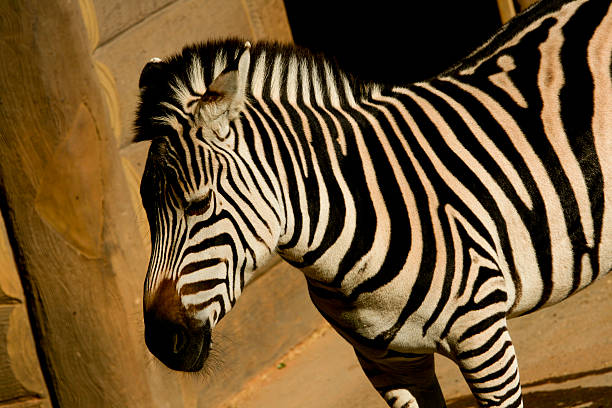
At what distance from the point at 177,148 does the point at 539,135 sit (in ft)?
4.32

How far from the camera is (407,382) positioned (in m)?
3.25

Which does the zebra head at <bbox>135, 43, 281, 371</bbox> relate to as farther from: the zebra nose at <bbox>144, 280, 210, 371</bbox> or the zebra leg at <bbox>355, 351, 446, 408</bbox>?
the zebra leg at <bbox>355, 351, 446, 408</bbox>

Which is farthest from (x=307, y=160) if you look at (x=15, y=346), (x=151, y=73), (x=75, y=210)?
(x=15, y=346)

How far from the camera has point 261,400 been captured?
527cm

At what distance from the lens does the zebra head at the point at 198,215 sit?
2.58 m

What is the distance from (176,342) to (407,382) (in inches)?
43.5

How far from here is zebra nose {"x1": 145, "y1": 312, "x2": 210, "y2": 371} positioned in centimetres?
259

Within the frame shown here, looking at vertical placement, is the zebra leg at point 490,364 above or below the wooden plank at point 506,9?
below

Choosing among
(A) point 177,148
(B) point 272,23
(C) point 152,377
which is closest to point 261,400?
(C) point 152,377

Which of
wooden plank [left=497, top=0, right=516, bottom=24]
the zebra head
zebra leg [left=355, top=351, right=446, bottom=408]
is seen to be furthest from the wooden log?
wooden plank [left=497, top=0, right=516, bottom=24]

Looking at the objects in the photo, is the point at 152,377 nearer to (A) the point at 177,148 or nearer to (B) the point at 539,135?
(A) the point at 177,148

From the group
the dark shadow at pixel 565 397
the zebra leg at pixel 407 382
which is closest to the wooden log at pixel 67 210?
the zebra leg at pixel 407 382

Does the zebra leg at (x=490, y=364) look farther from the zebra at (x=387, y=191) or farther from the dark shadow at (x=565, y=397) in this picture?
the dark shadow at (x=565, y=397)

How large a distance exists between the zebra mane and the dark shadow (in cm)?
238
